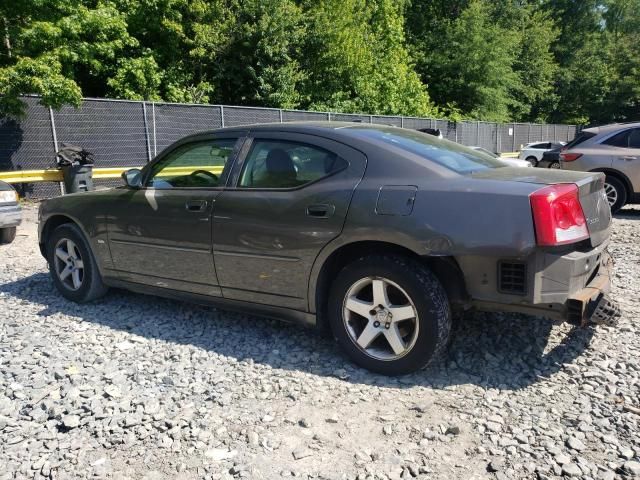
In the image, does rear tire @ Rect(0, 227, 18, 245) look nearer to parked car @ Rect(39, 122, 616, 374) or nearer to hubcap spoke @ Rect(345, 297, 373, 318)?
parked car @ Rect(39, 122, 616, 374)

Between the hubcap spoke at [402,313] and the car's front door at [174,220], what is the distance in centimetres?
144

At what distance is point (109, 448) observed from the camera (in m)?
2.78

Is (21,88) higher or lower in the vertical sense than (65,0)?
lower

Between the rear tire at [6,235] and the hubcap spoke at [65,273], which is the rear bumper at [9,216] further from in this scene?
the hubcap spoke at [65,273]

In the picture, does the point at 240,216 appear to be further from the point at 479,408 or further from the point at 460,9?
the point at 460,9

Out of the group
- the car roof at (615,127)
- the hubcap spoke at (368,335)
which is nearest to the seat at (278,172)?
the hubcap spoke at (368,335)

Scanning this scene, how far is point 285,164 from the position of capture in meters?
3.81

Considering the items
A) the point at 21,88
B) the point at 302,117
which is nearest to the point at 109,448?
the point at 21,88

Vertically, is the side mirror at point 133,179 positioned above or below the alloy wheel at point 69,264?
above

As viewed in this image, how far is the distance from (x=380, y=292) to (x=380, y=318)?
0.17 m

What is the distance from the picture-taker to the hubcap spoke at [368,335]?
3.40 meters

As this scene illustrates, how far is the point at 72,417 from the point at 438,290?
2.20 meters

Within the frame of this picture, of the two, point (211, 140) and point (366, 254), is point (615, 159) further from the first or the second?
point (211, 140)

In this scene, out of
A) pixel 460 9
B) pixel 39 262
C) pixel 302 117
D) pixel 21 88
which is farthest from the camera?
pixel 460 9
